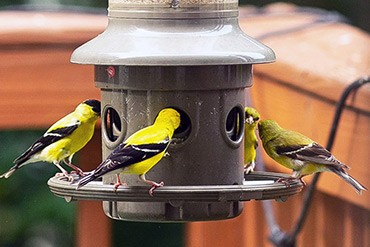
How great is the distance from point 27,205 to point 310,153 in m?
6.78

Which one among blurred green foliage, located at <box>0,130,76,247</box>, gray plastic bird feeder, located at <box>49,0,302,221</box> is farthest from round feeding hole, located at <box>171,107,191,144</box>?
blurred green foliage, located at <box>0,130,76,247</box>

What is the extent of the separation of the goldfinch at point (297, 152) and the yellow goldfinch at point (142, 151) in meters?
0.72

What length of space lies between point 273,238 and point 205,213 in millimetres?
1480

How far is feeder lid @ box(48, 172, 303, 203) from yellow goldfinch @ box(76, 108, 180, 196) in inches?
1.2

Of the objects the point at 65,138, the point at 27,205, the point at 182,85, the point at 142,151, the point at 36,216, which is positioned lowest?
the point at 36,216

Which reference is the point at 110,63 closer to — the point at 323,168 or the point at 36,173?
the point at 323,168

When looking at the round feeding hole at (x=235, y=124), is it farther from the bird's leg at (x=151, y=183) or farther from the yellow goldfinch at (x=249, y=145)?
the bird's leg at (x=151, y=183)

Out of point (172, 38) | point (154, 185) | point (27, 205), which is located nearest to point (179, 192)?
point (154, 185)

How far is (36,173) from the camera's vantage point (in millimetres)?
10445

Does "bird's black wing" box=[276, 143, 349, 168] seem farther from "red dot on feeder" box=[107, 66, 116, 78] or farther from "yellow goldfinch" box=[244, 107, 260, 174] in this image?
"red dot on feeder" box=[107, 66, 116, 78]

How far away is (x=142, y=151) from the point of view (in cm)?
364

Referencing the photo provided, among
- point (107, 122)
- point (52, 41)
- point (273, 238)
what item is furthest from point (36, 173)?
point (107, 122)

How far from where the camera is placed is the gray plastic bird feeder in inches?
149

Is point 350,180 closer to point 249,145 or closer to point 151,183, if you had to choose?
point 249,145
